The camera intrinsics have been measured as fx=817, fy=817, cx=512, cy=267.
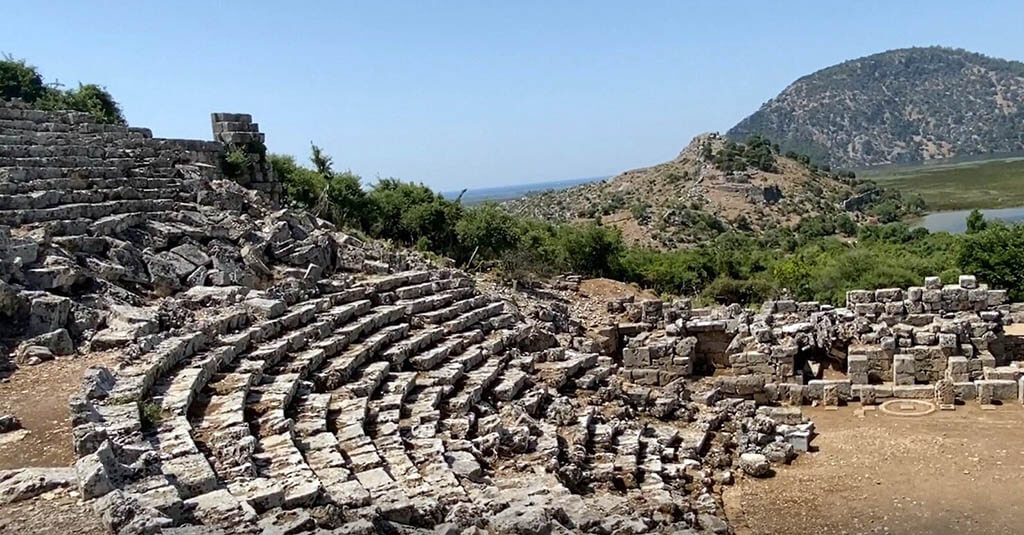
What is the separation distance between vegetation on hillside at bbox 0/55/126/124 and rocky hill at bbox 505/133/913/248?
39965mm

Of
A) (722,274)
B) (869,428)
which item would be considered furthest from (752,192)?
(869,428)

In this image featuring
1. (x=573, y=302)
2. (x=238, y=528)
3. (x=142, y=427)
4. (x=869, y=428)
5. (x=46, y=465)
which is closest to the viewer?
(x=238, y=528)

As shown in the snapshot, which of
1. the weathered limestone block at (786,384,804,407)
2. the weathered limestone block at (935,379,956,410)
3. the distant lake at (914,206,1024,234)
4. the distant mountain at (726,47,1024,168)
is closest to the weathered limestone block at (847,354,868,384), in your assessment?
the weathered limestone block at (786,384,804,407)

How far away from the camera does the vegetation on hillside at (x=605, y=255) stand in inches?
1090

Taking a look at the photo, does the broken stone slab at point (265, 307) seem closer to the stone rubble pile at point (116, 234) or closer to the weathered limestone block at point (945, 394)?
the stone rubble pile at point (116, 234)

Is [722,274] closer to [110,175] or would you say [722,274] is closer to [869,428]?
[869,428]

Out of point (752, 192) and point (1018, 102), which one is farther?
point (1018, 102)

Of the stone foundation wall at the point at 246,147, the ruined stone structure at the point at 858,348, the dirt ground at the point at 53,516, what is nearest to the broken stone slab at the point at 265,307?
the dirt ground at the point at 53,516

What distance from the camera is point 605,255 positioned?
3503 cm

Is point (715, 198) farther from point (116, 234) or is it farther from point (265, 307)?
point (265, 307)

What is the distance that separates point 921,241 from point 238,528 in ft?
170

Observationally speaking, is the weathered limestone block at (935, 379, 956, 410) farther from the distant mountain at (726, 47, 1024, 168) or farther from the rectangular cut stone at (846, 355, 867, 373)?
the distant mountain at (726, 47, 1024, 168)

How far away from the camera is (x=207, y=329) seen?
12414 mm

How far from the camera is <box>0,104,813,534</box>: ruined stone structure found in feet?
25.8
